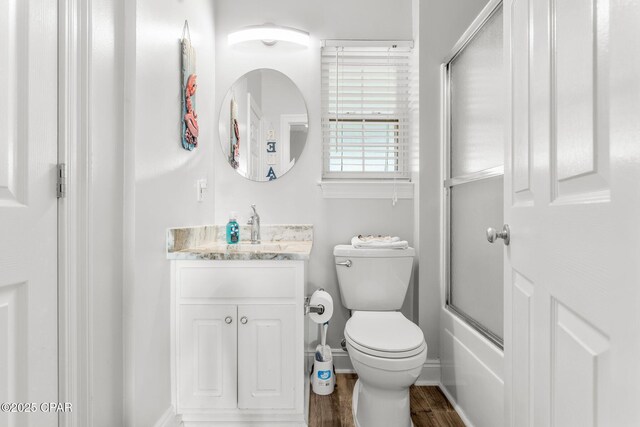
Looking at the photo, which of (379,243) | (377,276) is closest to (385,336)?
(377,276)

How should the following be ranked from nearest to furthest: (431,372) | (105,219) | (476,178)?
(105,219) → (476,178) → (431,372)

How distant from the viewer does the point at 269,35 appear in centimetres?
212

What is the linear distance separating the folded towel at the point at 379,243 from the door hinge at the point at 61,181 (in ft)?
4.62

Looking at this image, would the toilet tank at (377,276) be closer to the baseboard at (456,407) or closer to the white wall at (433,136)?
the white wall at (433,136)

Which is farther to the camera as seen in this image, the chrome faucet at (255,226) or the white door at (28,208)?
the chrome faucet at (255,226)

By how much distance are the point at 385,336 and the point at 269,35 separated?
1.85m

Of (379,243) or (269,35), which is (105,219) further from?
(269,35)

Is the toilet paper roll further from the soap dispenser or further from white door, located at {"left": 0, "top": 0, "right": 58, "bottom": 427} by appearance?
white door, located at {"left": 0, "top": 0, "right": 58, "bottom": 427}

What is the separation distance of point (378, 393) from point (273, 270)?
2.36 feet

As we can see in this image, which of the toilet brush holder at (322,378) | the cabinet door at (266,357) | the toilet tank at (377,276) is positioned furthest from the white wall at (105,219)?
the toilet tank at (377,276)

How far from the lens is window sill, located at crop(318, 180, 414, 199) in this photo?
2193 mm

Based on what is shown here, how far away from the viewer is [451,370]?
184 centimetres

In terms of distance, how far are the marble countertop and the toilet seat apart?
0.44 meters

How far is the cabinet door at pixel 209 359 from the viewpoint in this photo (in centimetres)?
149
